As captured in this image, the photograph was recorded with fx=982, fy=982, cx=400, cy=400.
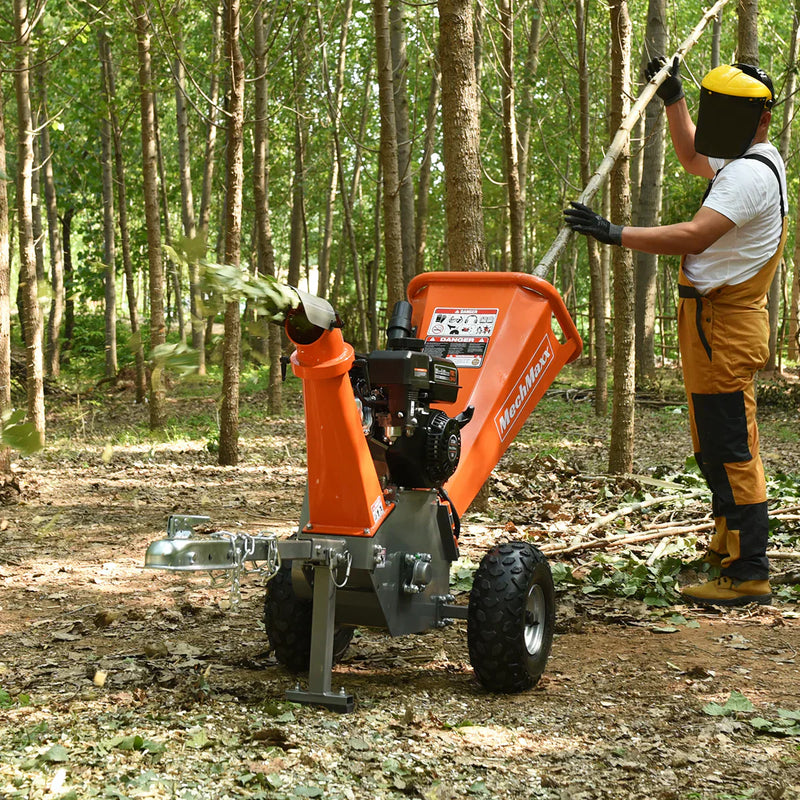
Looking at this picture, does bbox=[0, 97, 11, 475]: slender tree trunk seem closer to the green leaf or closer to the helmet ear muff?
the green leaf

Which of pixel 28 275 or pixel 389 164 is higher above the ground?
pixel 389 164

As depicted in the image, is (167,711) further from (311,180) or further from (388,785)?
(311,180)

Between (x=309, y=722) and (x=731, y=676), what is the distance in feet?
5.62

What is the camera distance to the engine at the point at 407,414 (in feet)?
11.6

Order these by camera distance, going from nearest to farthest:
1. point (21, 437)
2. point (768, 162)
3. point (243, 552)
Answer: point (21, 437) → point (243, 552) → point (768, 162)

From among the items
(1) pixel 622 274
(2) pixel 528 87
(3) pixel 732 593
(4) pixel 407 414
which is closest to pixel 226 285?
(4) pixel 407 414

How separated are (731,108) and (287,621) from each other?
10.6 ft

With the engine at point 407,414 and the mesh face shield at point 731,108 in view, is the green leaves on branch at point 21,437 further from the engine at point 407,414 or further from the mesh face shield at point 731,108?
the mesh face shield at point 731,108

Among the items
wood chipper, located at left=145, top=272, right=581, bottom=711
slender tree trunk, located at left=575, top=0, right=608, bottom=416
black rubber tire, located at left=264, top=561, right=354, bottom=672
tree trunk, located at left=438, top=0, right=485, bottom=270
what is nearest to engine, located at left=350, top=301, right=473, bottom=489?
wood chipper, located at left=145, top=272, right=581, bottom=711

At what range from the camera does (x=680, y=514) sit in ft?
22.4

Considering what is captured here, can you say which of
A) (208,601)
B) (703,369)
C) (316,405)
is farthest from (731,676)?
(208,601)

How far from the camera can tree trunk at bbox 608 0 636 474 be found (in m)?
7.68

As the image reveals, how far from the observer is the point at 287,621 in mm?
3660

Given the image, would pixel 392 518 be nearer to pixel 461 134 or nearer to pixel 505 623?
pixel 505 623
